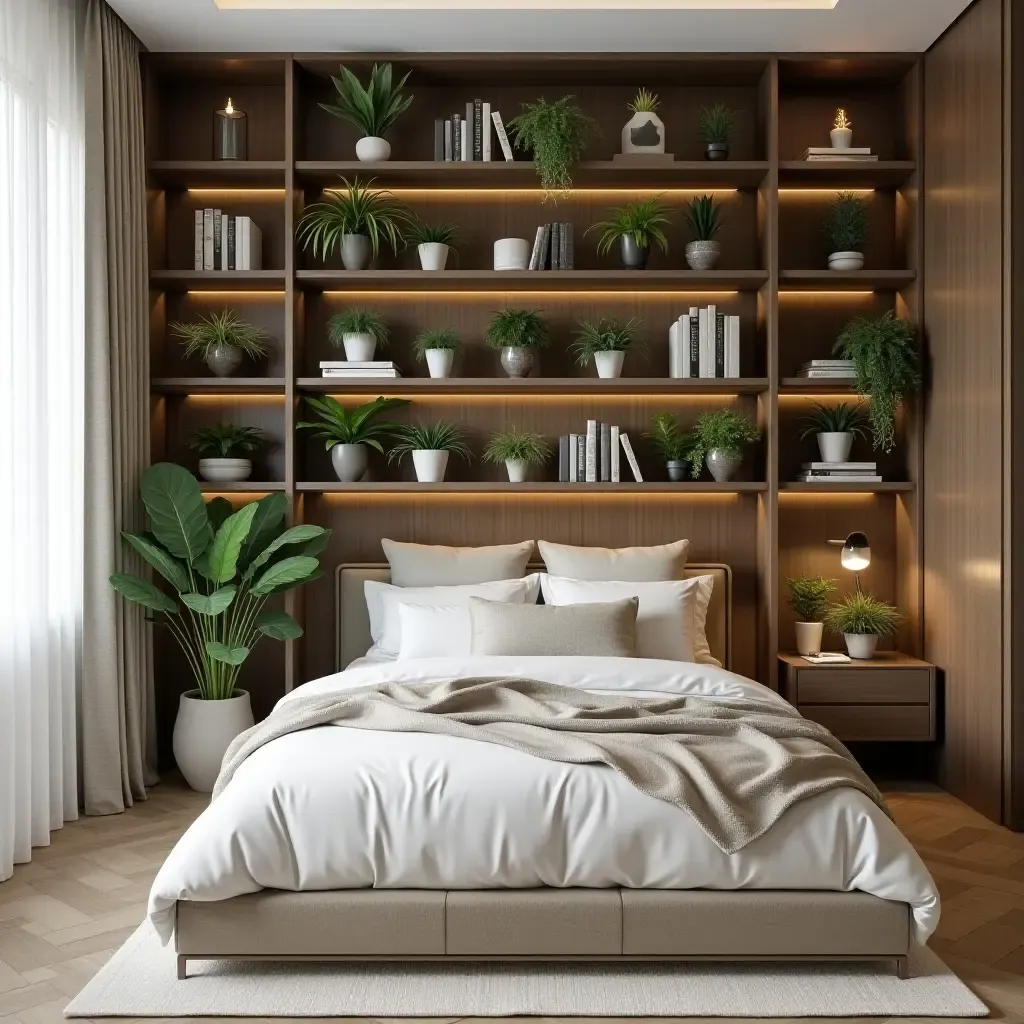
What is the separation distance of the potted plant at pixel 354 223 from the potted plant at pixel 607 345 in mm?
927

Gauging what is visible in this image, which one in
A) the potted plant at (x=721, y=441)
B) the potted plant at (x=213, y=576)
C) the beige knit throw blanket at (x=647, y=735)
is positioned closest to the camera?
the beige knit throw blanket at (x=647, y=735)

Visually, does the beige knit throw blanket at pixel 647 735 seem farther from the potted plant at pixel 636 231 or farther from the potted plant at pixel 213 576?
the potted plant at pixel 636 231

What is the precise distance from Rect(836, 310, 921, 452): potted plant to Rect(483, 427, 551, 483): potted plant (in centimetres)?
137

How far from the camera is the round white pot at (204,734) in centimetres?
422

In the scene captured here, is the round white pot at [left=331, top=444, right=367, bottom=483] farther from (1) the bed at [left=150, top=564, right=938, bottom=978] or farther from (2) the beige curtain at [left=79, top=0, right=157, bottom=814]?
(1) the bed at [left=150, top=564, right=938, bottom=978]

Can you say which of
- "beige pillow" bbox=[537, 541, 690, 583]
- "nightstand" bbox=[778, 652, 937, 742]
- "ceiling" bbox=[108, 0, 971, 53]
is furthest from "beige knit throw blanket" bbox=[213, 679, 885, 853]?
"ceiling" bbox=[108, 0, 971, 53]

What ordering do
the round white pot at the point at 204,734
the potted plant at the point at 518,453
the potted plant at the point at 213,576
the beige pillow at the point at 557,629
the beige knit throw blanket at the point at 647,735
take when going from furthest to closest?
the potted plant at the point at 518,453 < the round white pot at the point at 204,734 < the potted plant at the point at 213,576 < the beige pillow at the point at 557,629 < the beige knit throw blanket at the point at 647,735

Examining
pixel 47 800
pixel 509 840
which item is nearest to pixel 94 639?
pixel 47 800

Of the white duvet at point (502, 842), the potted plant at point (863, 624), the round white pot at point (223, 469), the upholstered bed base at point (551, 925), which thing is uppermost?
the round white pot at point (223, 469)

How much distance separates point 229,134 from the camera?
14.9 feet

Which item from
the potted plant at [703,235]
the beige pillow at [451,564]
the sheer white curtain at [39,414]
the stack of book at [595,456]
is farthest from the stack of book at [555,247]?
the sheer white curtain at [39,414]

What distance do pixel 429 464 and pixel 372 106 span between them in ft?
4.99

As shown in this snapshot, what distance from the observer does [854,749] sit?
472 centimetres

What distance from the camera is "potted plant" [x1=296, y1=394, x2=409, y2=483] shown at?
14.9ft
